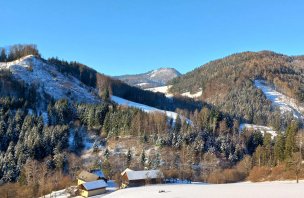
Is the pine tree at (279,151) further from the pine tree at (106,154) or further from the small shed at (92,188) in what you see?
the small shed at (92,188)

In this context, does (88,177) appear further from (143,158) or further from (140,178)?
(143,158)

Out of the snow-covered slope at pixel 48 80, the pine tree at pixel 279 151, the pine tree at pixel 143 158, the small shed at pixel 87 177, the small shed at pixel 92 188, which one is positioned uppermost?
the snow-covered slope at pixel 48 80

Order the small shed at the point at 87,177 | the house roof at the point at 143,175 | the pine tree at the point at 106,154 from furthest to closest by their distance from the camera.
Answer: the pine tree at the point at 106,154 < the house roof at the point at 143,175 < the small shed at the point at 87,177

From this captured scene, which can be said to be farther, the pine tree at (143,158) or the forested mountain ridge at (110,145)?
the pine tree at (143,158)

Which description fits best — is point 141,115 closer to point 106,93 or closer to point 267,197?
point 106,93

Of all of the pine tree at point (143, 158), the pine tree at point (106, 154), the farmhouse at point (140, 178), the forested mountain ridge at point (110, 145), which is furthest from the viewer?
the pine tree at point (106, 154)

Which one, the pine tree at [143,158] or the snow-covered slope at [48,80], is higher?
the snow-covered slope at [48,80]

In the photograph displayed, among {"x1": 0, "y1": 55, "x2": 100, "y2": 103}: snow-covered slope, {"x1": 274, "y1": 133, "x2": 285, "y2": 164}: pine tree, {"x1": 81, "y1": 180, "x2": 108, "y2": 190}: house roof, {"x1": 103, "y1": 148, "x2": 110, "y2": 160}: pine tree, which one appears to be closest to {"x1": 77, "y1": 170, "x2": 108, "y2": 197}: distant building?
{"x1": 81, "y1": 180, "x2": 108, "y2": 190}: house roof

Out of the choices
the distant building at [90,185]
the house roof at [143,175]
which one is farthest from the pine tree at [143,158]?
the distant building at [90,185]
